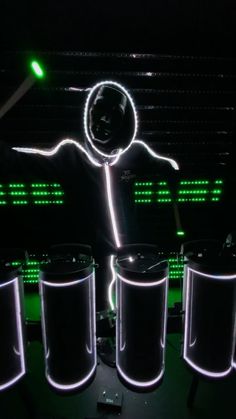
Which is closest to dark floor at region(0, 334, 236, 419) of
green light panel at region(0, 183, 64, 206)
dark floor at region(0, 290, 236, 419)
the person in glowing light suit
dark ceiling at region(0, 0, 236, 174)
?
dark floor at region(0, 290, 236, 419)

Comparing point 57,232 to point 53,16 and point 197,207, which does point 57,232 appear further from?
point 53,16

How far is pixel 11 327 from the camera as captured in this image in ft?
5.30

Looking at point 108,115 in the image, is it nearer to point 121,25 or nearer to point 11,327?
point 121,25

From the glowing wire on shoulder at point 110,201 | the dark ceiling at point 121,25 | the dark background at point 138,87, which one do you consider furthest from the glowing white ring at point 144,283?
the dark ceiling at point 121,25

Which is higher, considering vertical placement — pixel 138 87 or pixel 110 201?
pixel 138 87

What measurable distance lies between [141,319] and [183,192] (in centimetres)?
128

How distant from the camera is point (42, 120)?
7.77 ft

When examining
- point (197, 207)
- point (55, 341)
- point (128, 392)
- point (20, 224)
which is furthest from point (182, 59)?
point (128, 392)

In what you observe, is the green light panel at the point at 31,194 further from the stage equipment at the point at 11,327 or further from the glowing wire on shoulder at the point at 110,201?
the stage equipment at the point at 11,327

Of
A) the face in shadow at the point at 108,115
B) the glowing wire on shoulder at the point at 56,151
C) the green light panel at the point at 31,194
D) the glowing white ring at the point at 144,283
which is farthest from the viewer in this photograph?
the green light panel at the point at 31,194

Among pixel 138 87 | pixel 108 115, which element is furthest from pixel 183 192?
pixel 108 115

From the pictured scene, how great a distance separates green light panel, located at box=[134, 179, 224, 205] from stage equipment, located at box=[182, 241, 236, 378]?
81 cm

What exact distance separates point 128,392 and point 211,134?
2336 millimetres

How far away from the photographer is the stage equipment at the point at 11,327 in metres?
1.55
